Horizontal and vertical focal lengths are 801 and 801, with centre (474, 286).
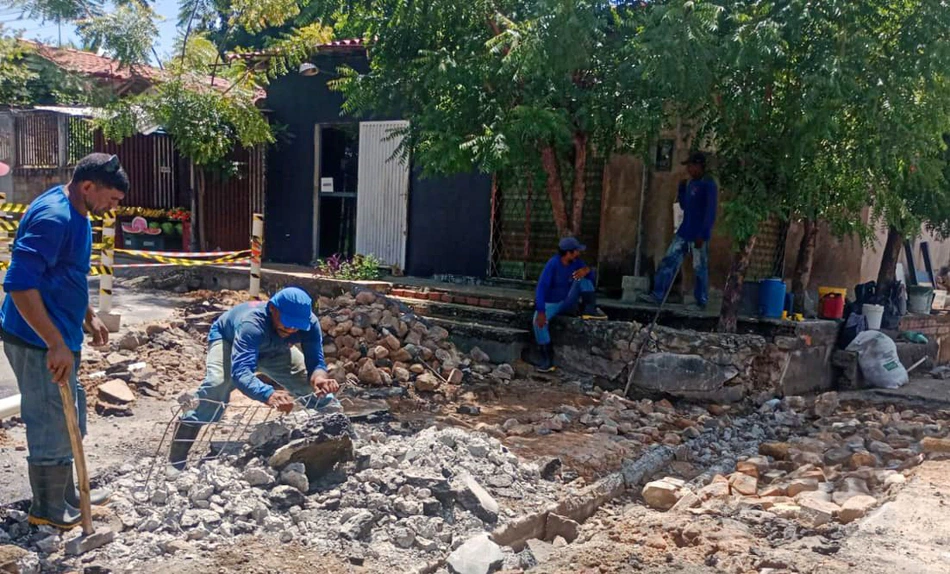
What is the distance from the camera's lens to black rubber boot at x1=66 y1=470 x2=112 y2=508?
4.15 metres

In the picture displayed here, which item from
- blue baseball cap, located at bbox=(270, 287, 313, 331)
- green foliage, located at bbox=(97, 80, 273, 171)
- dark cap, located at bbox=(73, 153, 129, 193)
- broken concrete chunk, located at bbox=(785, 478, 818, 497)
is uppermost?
green foliage, located at bbox=(97, 80, 273, 171)

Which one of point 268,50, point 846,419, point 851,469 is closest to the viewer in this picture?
point 851,469

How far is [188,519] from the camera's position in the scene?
4.09 metres

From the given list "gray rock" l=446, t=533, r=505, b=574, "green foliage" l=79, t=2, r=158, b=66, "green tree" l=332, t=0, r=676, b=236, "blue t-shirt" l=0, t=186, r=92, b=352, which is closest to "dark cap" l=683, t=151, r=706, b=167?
"green tree" l=332, t=0, r=676, b=236

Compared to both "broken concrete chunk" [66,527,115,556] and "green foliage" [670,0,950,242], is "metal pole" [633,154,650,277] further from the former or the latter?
"broken concrete chunk" [66,527,115,556]

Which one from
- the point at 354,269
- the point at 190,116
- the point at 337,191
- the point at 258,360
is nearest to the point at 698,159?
the point at 354,269

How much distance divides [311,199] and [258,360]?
807 centimetres

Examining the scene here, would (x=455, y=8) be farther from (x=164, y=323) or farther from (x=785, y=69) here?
(x=164, y=323)

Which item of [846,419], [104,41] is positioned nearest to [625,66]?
[846,419]

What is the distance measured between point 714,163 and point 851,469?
3.49 meters

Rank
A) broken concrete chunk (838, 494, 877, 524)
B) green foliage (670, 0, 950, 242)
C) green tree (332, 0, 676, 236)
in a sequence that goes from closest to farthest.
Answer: broken concrete chunk (838, 494, 877, 524) → green foliage (670, 0, 950, 242) → green tree (332, 0, 676, 236)

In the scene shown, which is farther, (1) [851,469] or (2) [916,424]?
(2) [916,424]

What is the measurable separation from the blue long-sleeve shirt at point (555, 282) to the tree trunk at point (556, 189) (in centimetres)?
64

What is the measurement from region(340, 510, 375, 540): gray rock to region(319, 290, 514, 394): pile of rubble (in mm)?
3440
